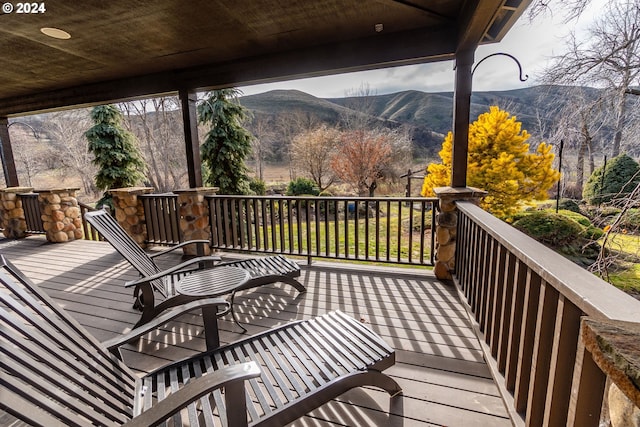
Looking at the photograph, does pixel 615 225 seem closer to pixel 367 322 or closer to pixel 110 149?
pixel 367 322

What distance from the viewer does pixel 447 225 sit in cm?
322

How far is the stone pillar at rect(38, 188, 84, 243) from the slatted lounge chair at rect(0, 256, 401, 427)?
16.8ft

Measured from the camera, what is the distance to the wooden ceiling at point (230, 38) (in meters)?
2.66

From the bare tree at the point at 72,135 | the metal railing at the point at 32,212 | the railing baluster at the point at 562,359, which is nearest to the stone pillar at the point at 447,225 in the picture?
the railing baluster at the point at 562,359

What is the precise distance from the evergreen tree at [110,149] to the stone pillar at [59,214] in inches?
132

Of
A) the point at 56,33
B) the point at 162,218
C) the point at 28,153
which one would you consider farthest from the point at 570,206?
the point at 28,153

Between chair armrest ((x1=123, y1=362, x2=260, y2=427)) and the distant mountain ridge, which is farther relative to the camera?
the distant mountain ridge

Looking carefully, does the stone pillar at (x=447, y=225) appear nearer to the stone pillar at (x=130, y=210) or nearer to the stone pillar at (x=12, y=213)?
the stone pillar at (x=130, y=210)

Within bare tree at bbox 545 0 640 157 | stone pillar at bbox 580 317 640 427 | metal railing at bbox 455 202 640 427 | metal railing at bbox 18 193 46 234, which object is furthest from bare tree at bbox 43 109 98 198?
stone pillar at bbox 580 317 640 427

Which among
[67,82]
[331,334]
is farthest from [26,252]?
[331,334]

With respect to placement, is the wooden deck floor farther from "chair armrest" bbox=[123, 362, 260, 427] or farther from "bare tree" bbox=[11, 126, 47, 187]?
"bare tree" bbox=[11, 126, 47, 187]

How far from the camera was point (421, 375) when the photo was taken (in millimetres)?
1878

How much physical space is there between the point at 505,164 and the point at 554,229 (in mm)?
1759

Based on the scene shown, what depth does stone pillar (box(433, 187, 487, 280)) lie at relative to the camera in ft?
10.2
